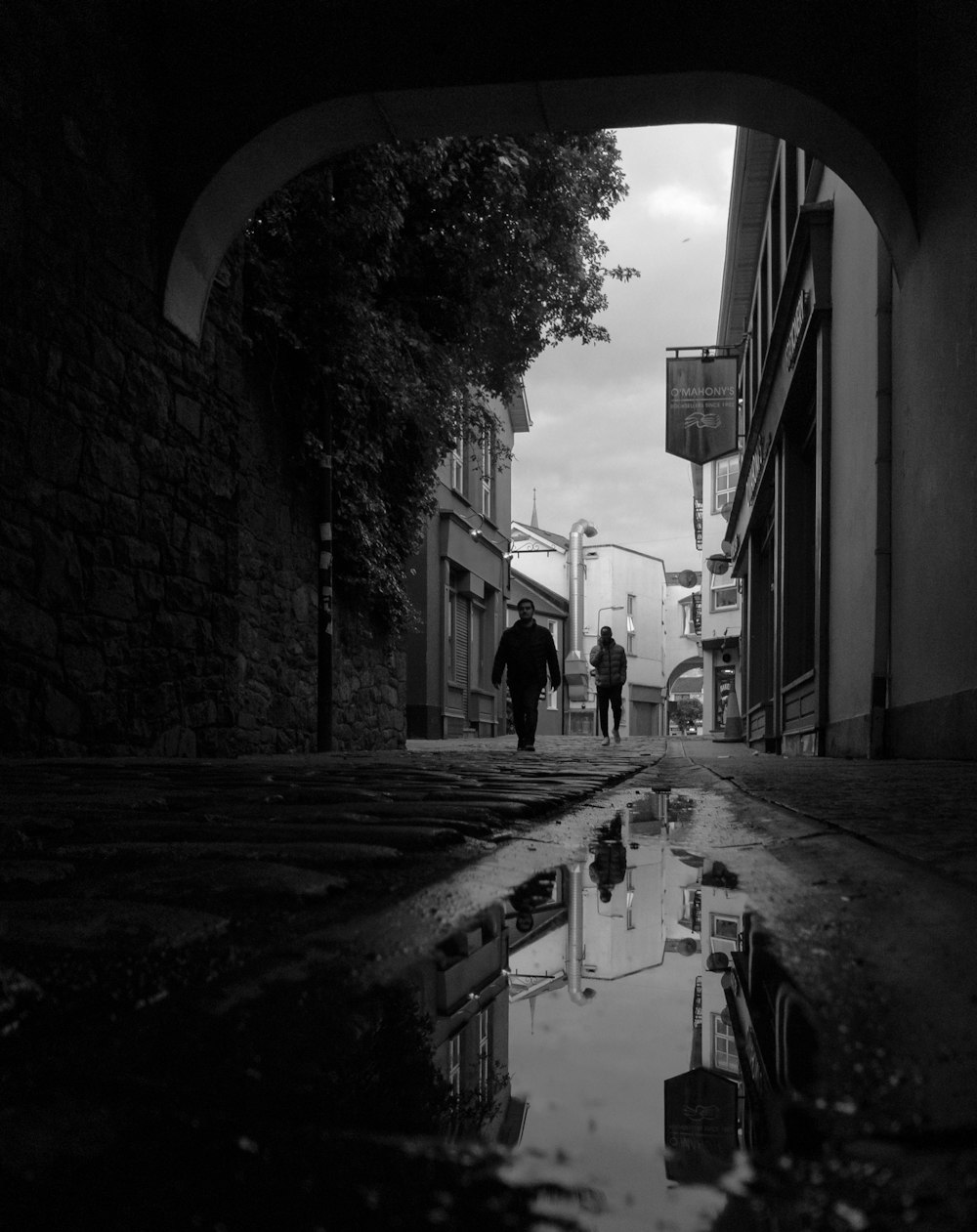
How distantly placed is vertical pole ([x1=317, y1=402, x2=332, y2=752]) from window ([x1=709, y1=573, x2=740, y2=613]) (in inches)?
1041

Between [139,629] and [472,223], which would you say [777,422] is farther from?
[139,629]

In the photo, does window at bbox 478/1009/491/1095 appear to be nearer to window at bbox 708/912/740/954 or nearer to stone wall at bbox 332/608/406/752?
window at bbox 708/912/740/954

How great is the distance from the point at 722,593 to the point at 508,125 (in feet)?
95.0

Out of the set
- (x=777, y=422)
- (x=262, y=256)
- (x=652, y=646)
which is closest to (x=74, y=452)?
(x=262, y=256)

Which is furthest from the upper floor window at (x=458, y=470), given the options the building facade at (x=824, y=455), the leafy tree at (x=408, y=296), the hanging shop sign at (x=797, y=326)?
the hanging shop sign at (x=797, y=326)

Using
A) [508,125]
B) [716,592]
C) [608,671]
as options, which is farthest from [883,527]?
[716,592]

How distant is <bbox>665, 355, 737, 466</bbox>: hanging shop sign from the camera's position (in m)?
18.1

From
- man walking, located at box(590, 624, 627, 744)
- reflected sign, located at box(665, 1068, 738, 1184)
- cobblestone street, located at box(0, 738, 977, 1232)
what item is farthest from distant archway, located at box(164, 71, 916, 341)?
man walking, located at box(590, 624, 627, 744)

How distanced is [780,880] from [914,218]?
6.35m

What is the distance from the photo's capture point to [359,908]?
1.30 meters

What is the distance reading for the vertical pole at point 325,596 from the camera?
32.1 feet

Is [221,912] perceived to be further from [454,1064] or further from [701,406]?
[701,406]

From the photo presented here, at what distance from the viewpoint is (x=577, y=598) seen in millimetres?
49375

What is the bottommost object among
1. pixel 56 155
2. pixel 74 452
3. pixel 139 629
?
pixel 139 629
